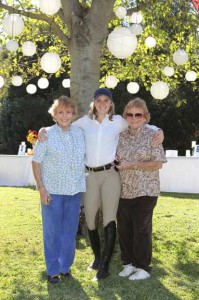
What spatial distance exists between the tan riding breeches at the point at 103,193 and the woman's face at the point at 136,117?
426 mm

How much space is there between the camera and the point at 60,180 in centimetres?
379

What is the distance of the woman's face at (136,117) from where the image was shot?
395 centimetres

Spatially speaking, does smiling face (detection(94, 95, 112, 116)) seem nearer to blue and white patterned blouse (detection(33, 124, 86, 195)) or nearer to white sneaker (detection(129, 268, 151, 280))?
blue and white patterned blouse (detection(33, 124, 86, 195))

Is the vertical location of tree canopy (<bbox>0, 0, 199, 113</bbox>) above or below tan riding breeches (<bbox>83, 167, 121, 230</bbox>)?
above

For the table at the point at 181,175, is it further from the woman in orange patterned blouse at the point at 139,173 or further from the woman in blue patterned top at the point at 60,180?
the woman in blue patterned top at the point at 60,180

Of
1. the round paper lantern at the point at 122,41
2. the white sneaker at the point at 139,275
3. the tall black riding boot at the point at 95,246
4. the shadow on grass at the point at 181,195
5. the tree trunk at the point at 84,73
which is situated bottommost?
the shadow on grass at the point at 181,195

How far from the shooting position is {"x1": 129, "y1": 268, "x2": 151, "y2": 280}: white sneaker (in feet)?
13.2

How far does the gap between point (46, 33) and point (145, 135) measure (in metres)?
5.07

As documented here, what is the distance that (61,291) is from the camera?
371cm

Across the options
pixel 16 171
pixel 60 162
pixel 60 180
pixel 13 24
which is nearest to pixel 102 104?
pixel 60 162

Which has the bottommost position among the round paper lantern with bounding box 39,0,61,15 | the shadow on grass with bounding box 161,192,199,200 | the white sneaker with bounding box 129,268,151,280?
the shadow on grass with bounding box 161,192,199,200

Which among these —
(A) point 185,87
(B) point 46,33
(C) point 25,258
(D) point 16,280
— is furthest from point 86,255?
(A) point 185,87

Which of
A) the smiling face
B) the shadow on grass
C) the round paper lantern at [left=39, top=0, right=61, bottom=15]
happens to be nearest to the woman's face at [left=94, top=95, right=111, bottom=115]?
the smiling face

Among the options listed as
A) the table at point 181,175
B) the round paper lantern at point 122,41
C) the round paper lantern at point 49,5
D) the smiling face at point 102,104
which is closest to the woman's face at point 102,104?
the smiling face at point 102,104
